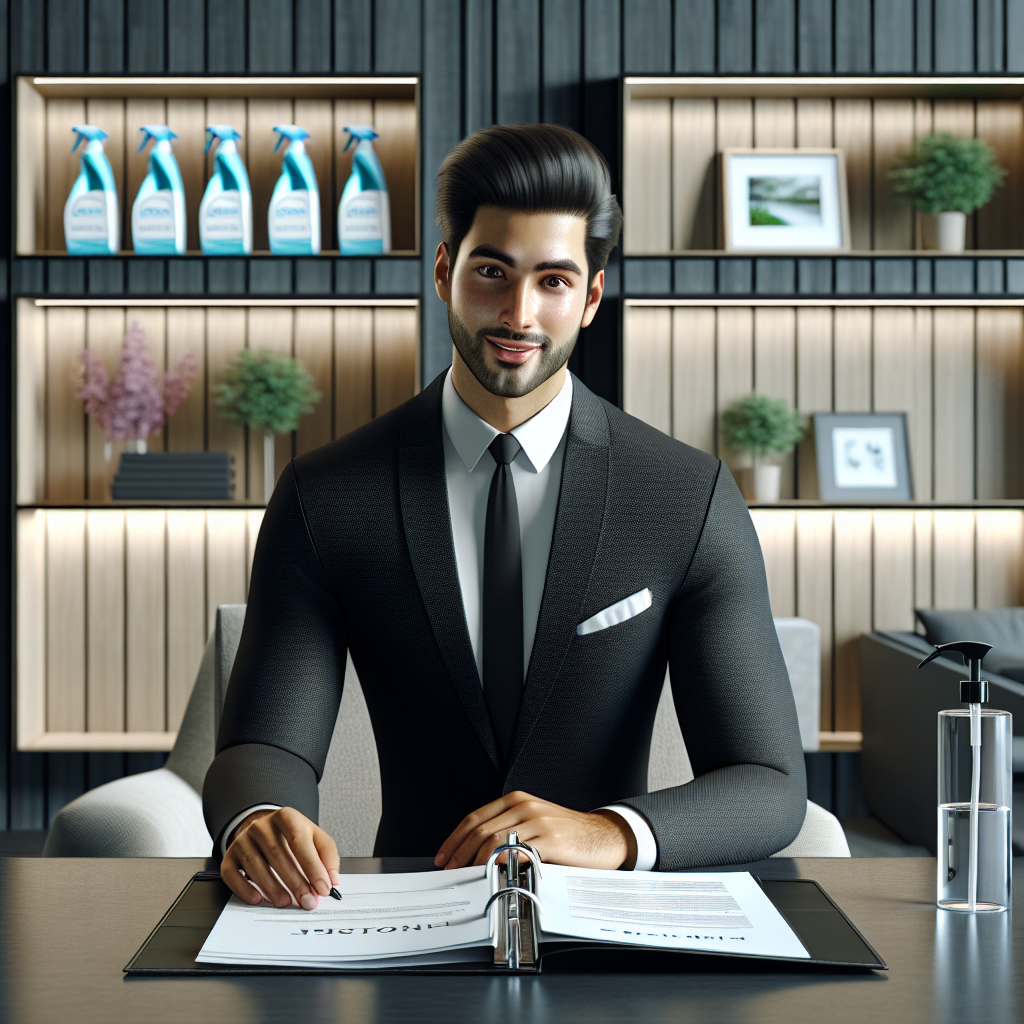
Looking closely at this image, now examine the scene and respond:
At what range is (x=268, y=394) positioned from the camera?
3.28m

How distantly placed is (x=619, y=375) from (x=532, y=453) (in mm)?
2040

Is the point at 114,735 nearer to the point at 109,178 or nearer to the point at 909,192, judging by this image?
the point at 109,178

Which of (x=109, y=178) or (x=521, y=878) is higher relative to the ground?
(x=109, y=178)

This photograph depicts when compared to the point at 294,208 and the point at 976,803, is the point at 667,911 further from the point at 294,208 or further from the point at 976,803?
the point at 294,208

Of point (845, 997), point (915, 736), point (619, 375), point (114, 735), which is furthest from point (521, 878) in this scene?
point (114, 735)

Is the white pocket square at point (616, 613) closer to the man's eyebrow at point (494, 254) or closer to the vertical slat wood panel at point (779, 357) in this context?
the man's eyebrow at point (494, 254)

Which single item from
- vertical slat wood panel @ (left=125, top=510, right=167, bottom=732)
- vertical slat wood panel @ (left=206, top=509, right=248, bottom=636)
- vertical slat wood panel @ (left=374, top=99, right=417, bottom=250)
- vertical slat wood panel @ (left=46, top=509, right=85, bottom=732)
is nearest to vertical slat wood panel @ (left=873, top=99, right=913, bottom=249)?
vertical slat wood panel @ (left=374, top=99, right=417, bottom=250)

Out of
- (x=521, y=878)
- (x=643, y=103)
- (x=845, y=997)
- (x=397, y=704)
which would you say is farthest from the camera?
(x=643, y=103)

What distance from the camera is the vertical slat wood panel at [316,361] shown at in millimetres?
3445

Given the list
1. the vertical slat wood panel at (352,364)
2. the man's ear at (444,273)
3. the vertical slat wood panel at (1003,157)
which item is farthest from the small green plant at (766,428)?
the man's ear at (444,273)

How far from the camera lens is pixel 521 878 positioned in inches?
29.9

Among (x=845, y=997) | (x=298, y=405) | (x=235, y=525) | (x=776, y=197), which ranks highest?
(x=776, y=197)

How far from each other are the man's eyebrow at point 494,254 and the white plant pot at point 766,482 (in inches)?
91.0

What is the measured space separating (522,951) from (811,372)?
304 centimetres
